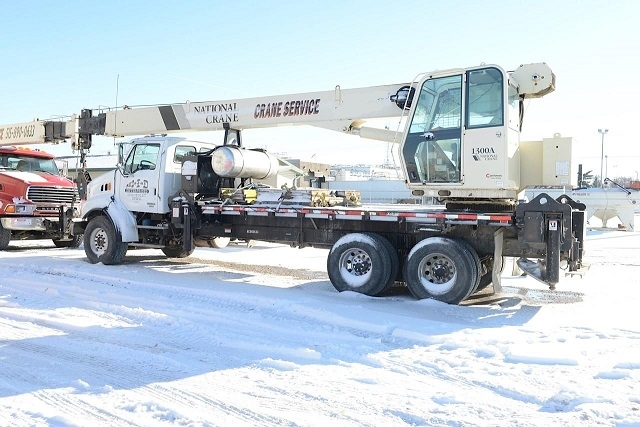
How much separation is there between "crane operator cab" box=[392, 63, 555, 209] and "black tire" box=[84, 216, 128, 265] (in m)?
6.50

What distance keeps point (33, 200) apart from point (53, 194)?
56 centimetres

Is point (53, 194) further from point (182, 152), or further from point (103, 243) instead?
point (182, 152)

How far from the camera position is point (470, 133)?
819cm

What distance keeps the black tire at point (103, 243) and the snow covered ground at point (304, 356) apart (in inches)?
71.9

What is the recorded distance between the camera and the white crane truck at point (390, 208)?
8.08m

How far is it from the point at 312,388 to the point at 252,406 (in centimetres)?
60

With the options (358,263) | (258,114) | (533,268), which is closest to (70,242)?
(258,114)

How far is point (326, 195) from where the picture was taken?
408 inches

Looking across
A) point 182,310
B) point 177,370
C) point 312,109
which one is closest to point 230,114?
point 312,109

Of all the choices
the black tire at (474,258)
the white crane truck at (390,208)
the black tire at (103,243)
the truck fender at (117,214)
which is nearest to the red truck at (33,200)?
the truck fender at (117,214)

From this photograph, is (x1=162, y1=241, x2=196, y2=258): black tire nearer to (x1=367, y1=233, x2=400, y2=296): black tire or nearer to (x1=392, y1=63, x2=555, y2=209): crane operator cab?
(x1=367, y1=233, x2=400, y2=296): black tire

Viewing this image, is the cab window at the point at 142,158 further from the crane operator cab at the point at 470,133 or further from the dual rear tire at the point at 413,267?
the crane operator cab at the point at 470,133

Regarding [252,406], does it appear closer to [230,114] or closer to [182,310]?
[182,310]

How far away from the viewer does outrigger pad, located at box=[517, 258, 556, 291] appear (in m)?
7.90
